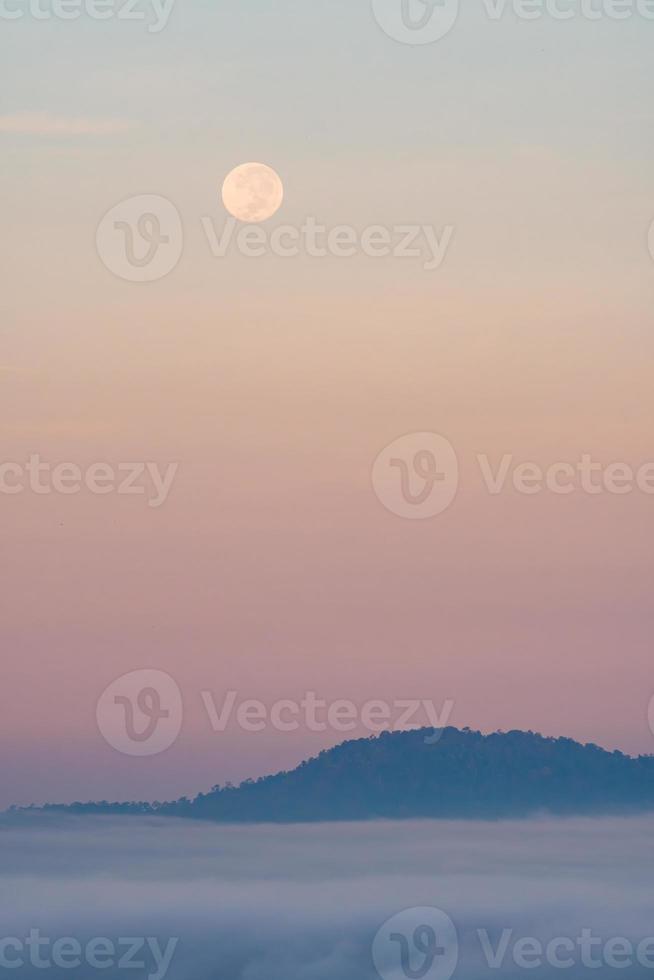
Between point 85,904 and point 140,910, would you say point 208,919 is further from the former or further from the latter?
point 140,910

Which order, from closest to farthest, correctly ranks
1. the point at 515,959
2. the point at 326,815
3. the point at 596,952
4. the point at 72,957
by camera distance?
the point at 72,957, the point at 596,952, the point at 515,959, the point at 326,815

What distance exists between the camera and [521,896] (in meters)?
63.0

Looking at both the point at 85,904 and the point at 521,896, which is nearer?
the point at 85,904

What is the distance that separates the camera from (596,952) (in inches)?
1923

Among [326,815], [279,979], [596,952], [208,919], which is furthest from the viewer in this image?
[326,815]

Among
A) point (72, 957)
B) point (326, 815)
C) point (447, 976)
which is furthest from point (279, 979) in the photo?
point (326, 815)

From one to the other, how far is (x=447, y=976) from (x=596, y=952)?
16.2 m

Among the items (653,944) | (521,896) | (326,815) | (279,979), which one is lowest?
(653,944)

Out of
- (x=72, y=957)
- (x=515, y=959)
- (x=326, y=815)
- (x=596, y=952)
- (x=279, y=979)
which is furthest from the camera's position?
(x=326, y=815)

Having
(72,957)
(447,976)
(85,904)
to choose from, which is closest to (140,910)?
(72,957)

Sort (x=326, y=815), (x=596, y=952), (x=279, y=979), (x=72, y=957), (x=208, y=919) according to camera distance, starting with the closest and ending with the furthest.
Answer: (x=72, y=957)
(x=596, y=952)
(x=279, y=979)
(x=208, y=919)
(x=326, y=815)

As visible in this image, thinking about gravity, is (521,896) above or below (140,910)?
above

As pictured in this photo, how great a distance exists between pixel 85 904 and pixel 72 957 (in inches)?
517

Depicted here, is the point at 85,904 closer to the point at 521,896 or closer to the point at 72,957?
the point at 72,957
